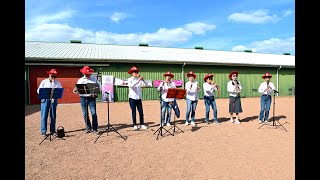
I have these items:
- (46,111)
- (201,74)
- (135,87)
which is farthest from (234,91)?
(201,74)

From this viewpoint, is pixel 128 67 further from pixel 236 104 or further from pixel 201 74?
pixel 236 104

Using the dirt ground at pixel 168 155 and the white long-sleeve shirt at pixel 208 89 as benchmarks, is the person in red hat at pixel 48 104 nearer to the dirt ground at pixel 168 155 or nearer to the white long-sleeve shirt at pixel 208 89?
the dirt ground at pixel 168 155

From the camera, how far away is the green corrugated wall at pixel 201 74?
19047mm

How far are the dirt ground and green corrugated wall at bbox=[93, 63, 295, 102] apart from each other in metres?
10.7

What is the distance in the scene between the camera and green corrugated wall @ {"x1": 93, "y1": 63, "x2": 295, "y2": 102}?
62.5 ft

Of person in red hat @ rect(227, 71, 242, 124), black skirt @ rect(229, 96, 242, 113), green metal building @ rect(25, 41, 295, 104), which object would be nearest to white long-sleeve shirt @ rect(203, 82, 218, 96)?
person in red hat @ rect(227, 71, 242, 124)

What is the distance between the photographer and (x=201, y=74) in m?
21.3

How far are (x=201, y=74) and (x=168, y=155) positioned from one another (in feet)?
53.3

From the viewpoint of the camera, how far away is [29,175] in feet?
14.9

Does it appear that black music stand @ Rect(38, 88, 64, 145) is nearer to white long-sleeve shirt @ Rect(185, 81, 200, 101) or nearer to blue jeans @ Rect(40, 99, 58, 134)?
blue jeans @ Rect(40, 99, 58, 134)

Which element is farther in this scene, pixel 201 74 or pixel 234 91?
pixel 201 74

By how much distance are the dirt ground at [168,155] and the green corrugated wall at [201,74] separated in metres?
10.7
